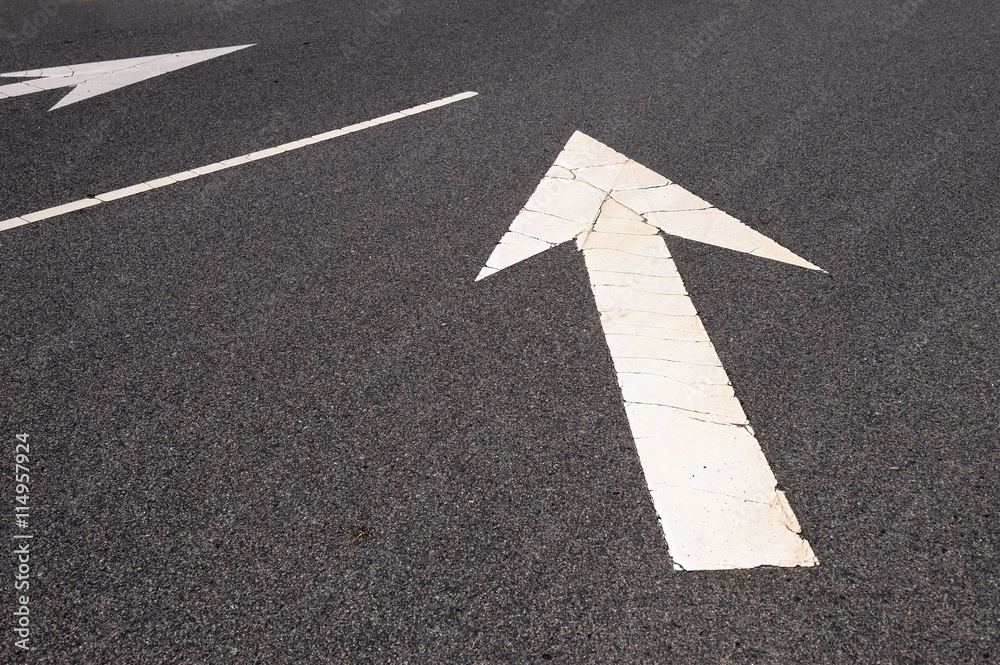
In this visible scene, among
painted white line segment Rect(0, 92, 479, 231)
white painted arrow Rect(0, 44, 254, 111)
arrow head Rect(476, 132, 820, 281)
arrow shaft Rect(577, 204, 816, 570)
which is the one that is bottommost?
arrow shaft Rect(577, 204, 816, 570)

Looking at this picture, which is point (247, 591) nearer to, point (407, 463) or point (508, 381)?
point (407, 463)

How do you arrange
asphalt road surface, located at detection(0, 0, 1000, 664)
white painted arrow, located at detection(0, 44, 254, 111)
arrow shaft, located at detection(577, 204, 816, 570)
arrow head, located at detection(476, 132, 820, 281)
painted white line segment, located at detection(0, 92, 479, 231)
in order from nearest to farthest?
asphalt road surface, located at detection(0, 0, 1000, 664) → arrow shaft, located at detection(577, 204, 816, 570) → arrow head, located at detection(476, 132, 820, 281) → painted white line segment, located at detection(0, 92, 479, 231) → white painted arrow, located at detection(0, 44, 254, 111)

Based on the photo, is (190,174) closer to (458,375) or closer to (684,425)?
(458,375)

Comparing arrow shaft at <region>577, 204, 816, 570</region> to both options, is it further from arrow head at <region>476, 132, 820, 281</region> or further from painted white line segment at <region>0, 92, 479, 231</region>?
painted white line segment at <region>0, 92, 479, 231</region>

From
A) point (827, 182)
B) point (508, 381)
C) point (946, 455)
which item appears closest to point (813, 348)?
point (946, 455)

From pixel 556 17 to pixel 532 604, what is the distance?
22.2 ft

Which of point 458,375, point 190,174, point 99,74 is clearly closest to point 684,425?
point 458,375

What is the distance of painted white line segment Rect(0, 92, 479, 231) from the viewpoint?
4590 mm

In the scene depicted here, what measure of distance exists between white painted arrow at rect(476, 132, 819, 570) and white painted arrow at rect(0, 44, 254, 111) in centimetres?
364

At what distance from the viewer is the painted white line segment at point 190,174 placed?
4.59 m

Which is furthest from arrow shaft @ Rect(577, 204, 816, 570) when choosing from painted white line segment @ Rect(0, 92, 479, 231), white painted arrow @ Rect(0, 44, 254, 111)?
white painted arrow @ Rect(0, 44, 254, 111)

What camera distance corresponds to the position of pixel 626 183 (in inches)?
195

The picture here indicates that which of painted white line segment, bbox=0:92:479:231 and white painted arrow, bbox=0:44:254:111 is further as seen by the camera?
white painted arrow, bbox=0:44:254:111

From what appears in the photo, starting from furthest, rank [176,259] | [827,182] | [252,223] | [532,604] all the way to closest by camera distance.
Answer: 1. [827,182]
2. [252,223]
3. [176,259]
4. [532,604]
